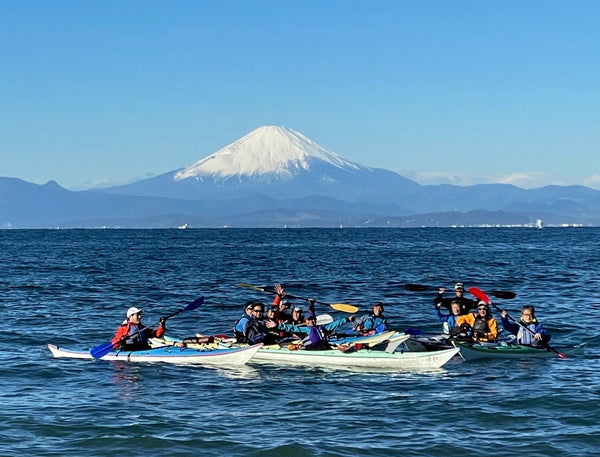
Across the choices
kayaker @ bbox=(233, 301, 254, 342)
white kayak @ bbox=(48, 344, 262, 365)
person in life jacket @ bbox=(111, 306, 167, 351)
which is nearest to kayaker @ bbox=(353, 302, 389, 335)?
kayaker @ bbox=(233, 301, 254, 342)

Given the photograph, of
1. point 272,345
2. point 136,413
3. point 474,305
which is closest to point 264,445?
point 136,413

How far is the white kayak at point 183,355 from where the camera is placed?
2522 centimetres

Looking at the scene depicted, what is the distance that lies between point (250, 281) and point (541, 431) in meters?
39.7

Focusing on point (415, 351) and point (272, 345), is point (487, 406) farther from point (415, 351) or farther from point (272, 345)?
point (272, 345)

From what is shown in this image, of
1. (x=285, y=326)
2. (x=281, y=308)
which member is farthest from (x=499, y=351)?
(x=281, y=308)

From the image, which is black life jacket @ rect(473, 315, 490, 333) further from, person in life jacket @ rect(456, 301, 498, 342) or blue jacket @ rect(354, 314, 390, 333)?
blue jacket @ rect(354, 314, 390, 333)

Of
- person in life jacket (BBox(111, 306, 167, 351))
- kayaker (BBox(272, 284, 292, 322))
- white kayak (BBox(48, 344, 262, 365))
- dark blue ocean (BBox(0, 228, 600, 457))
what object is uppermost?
kayaker (BBox(272, 284, 292, 322))

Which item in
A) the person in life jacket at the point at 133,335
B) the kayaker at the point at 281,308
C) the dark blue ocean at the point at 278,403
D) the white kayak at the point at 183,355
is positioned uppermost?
the kayaker at the point at 281,308

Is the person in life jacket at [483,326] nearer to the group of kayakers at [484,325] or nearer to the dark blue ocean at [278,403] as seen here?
the group of kayakers at [484,325]

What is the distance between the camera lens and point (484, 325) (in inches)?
1083

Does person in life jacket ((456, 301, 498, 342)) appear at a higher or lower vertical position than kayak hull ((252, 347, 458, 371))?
higher

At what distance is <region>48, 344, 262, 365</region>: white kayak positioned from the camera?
25.2m

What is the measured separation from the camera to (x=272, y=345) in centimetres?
2622

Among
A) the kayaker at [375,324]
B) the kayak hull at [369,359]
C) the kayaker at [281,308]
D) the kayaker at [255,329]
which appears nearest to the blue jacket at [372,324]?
the kayaker at [375,324]
